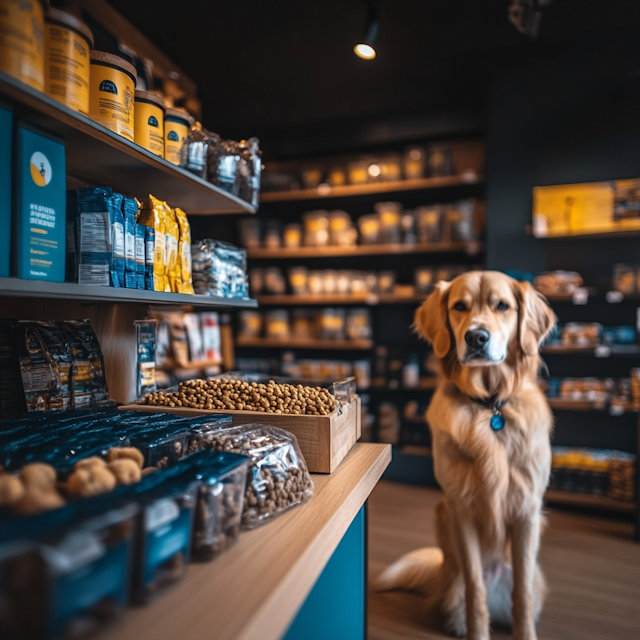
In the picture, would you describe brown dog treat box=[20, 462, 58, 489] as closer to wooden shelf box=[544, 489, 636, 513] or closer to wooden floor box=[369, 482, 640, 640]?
wooden floor box=[369, 482, 640, 640]

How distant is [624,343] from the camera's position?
3.16 metres

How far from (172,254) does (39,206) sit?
18.5 inches

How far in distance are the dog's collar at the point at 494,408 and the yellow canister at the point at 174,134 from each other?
1.26 metres

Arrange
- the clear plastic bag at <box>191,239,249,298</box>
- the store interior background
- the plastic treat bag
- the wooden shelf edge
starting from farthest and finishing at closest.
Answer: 1. the wooden shelf edge
2. the store interior background
3. the clear plastic bag at <box>191,239,249,298</box>
4. the plastic treat bag

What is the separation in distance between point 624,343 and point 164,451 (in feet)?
10.5

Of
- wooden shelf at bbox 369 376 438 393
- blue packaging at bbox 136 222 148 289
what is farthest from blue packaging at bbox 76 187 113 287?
wooden shelf at bbox 369 376 438 393

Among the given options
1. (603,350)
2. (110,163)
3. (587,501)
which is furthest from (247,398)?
(587,501)

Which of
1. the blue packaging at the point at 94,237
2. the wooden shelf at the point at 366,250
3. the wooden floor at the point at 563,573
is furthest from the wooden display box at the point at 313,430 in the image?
the wooden shelf at the point at 366,250

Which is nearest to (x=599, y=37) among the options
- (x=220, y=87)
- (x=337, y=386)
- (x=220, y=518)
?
(x=220, y=87)

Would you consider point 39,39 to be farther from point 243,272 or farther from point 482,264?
point 482,264

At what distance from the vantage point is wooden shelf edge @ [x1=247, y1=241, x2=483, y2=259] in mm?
3709

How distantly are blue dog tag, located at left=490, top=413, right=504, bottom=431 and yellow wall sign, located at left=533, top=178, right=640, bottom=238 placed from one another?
210 cm

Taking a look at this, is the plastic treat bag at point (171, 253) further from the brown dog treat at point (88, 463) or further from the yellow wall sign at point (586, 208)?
the yellow wall sign at point (586, 208)

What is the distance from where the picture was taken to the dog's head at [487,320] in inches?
66.0
